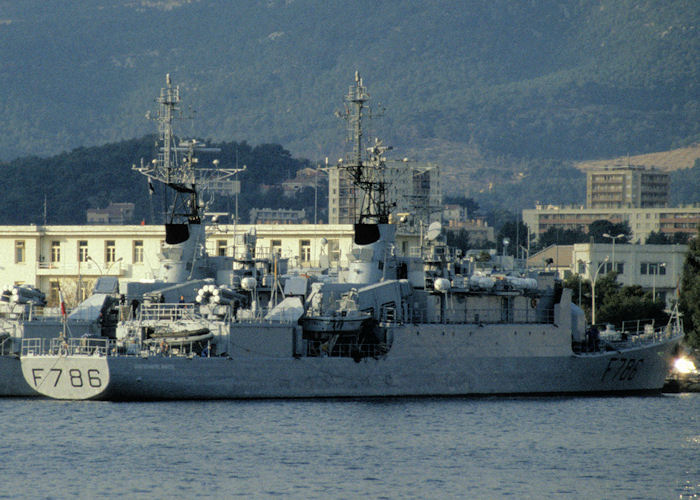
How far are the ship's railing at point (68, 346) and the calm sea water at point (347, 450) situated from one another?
1566mm

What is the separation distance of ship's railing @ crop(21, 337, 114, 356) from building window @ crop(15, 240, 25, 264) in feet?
116

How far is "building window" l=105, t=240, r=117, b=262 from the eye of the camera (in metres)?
80.2

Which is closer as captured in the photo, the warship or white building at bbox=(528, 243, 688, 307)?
the warship

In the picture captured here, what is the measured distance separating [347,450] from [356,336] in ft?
32.8

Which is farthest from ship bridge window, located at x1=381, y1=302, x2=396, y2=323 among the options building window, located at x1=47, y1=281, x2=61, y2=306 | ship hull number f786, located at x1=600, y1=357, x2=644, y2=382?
building window, located at x1=47, y1=281, x2=61, y2=306

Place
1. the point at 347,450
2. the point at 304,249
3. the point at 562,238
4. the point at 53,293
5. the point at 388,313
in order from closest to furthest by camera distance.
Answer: the point at 347,450
the point at 388,313
the point at 53,293
the point at 304,249
the point at 562,238

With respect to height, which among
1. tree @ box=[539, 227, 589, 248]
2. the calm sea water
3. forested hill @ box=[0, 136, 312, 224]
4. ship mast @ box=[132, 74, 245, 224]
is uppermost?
forested hill @ box=[0, 136, 312, 224]

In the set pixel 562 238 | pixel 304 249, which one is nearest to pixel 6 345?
pixel 304 249

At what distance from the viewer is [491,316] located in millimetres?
47656

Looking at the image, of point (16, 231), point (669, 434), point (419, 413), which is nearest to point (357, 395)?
point (419, 413)

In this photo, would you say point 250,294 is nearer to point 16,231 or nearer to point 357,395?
point 357,395

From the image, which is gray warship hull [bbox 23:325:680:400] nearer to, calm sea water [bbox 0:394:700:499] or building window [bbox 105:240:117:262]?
calm sea water [bbox 0:394:700:499]

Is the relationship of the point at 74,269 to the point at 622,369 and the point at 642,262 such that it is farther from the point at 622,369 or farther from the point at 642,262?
the point at 622,369

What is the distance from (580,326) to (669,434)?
415 inches
